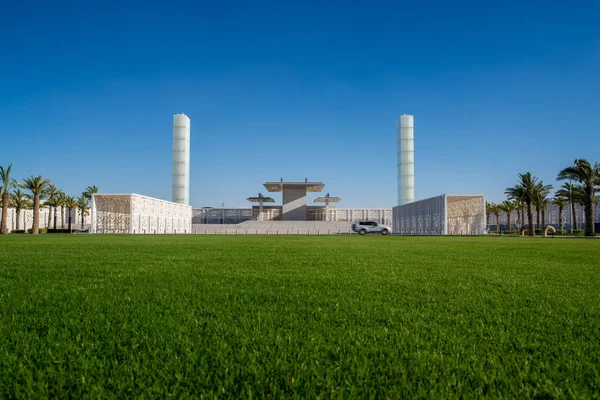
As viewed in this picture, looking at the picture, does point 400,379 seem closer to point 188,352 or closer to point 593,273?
point 188,352

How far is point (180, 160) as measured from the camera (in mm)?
76000

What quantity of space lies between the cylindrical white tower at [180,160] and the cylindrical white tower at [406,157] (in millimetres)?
43160

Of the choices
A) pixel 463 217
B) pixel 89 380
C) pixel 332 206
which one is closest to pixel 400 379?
pixel 89 380

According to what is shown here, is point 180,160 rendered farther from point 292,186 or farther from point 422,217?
point 422,217

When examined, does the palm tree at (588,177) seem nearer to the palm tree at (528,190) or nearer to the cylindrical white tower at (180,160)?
the palm tree at (528,190)

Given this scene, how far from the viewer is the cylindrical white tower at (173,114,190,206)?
7562cm

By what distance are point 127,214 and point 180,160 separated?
31630 millimetres

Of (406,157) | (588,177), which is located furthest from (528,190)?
(406,157)

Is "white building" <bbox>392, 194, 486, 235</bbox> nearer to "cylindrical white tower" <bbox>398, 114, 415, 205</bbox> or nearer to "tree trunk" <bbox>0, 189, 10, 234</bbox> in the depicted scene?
"cylindrical white tower" <bbox>398, 114, 415, 205</bbox>

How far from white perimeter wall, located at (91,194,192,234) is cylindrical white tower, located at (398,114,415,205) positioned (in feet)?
156

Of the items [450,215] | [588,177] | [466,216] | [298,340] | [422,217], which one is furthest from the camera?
[422,217]

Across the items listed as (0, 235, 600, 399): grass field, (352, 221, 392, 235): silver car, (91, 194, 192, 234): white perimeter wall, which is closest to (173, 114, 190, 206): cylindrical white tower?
(91, 194, 192, 234): white perimeter wall

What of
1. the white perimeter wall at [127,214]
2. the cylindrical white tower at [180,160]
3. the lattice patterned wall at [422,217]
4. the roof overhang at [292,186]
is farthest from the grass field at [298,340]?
the cylindrical white tower at [180,160]

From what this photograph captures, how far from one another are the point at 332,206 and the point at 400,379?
83538 mm
